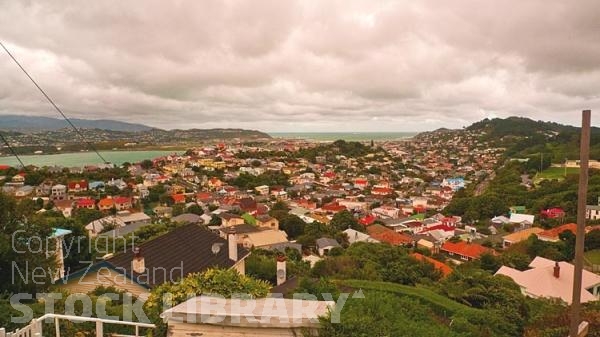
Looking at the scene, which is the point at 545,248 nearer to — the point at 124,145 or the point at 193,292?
the point at 193,292

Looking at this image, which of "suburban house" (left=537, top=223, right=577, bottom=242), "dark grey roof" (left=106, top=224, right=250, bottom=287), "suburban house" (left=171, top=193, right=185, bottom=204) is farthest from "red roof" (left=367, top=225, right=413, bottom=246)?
"suburban house" (left=171, top=193, right=185, bottom=204)

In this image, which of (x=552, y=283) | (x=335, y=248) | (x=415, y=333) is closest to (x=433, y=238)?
(x=335, y=248)

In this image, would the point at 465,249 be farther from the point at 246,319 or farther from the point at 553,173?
the point at 553,173

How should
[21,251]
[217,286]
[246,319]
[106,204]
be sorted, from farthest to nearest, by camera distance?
[106,204], [21,251], [217,286], [246,319]

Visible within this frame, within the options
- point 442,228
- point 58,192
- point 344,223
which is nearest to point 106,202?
point 58,192

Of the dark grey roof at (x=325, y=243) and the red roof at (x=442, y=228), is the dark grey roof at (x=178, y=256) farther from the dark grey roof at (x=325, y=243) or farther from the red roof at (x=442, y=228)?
the red roof at (x=442, y=228)

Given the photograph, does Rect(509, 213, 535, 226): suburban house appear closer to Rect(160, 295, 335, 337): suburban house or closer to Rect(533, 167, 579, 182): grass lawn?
Rect(533, 167, 579, 182): grass lawn
